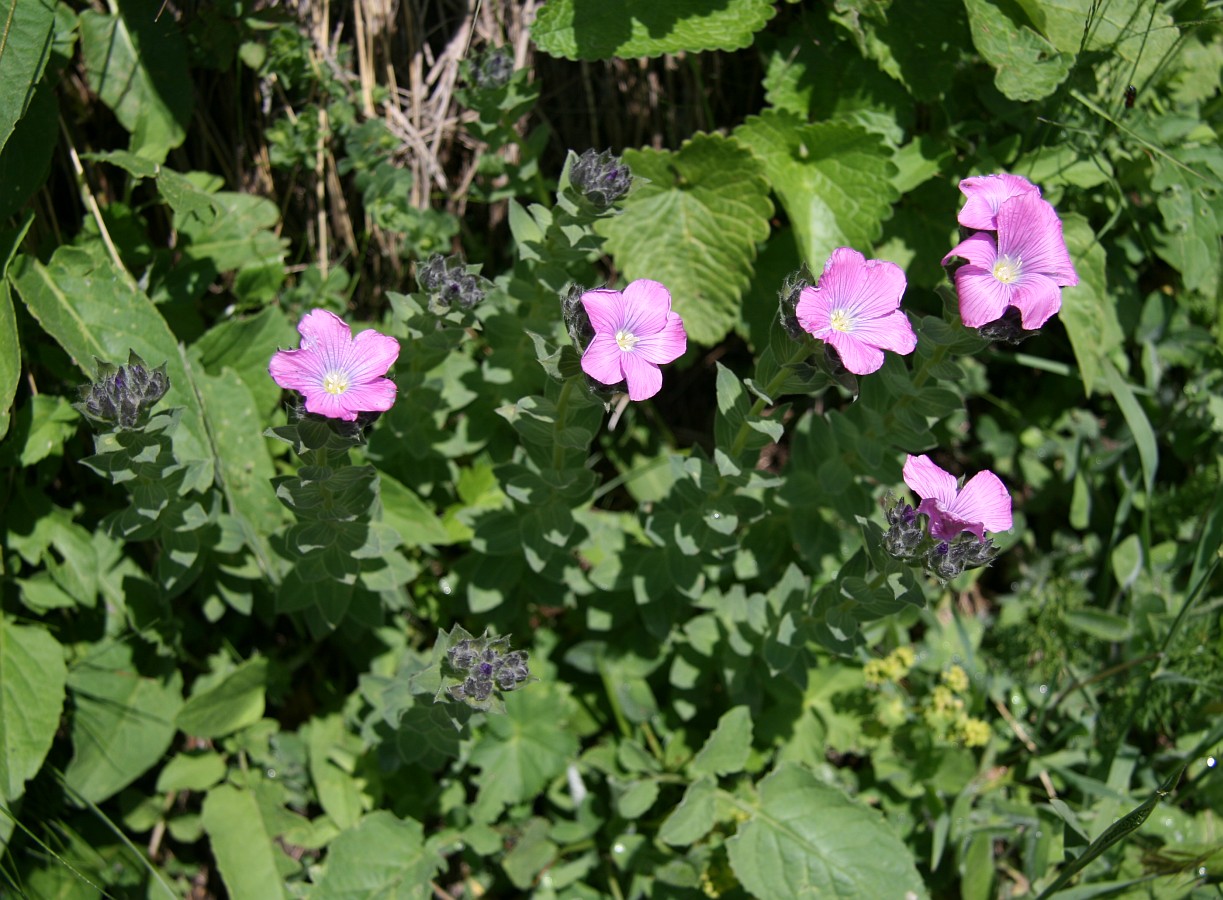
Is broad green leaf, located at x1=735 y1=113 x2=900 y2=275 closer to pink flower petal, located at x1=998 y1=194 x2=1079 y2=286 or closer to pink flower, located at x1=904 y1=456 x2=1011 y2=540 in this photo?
pink flower petal, located at x1=998 y1=194 x2=1079 y2=286

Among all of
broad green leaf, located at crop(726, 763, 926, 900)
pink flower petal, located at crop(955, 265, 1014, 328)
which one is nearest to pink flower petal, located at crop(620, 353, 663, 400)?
pink flower petal, located at crop(955, 265, 1014, 328)

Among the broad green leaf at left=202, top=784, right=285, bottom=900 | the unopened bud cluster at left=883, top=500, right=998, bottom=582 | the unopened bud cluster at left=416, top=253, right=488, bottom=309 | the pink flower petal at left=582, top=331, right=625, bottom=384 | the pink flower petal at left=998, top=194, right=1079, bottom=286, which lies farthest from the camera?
the broad green leaf at left=202, top=784, right=285, bottom=900

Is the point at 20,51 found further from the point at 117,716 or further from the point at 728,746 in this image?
the point at 728,746

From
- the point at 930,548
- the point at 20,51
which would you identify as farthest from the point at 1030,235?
the point at 20,51

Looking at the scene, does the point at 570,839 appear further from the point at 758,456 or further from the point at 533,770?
the point at 758,456

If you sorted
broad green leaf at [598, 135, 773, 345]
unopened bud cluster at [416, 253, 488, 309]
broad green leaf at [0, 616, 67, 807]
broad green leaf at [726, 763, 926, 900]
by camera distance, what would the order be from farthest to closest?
broad green leaf at [598, 135, 773, 345] → broad green leaf at [726, 763, 926, 900] → broad green leaf at [0, 616, 67, 807] → unopened bud cluster at [416, 253, 488, 309]

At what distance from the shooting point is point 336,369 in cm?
299

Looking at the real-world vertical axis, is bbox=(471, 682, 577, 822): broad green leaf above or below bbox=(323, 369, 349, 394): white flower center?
below

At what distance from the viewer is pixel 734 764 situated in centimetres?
410

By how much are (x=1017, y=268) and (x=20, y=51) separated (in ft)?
11.0

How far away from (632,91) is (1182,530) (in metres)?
3.47

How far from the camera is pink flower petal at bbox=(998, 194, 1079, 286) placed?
10.1 ft

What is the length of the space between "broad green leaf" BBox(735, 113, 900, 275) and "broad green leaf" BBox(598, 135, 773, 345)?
18 centimetres

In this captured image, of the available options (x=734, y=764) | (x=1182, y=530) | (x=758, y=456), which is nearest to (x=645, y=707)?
(x=734, y=764)
